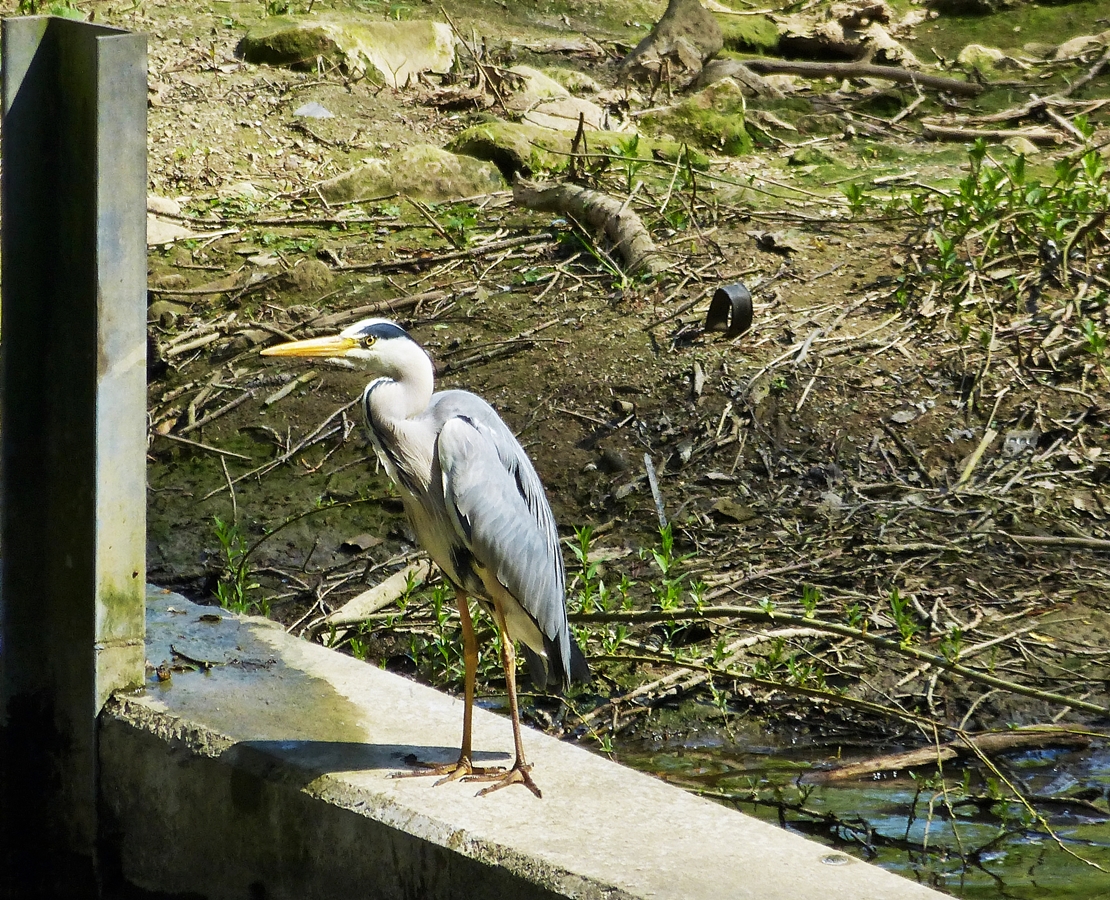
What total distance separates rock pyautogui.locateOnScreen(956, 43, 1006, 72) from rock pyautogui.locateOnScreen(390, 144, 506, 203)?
601cm

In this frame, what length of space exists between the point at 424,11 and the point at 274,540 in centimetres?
800

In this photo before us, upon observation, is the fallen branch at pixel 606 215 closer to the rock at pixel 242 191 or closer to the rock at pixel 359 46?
the rock at pixel 242 191

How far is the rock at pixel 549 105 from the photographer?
9578 mm

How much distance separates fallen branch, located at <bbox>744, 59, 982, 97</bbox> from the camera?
37.7 feet

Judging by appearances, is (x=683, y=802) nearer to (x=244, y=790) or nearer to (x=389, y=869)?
(x=389, y=869)

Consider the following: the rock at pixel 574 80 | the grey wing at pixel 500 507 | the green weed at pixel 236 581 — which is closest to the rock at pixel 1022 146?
the rock at pixel 574 80

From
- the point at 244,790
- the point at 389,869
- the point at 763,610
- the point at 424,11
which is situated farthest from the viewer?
the point at 424,11

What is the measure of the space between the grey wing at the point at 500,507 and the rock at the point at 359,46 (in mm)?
7491

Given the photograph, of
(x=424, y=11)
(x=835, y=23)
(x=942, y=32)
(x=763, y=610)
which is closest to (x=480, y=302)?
(x=763, y=610)

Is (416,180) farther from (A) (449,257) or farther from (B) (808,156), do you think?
(B) (808,156)

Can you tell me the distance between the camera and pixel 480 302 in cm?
705

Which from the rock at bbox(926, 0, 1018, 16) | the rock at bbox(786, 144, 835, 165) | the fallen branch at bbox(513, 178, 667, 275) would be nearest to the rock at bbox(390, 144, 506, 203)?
the fallen branch at bbox(513, 178, 667, 275)

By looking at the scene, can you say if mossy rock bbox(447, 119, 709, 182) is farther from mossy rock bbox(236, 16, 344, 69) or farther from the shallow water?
the shallow water

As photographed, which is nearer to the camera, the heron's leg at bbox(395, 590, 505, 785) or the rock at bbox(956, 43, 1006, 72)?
the heron's leg at bbox(395, 590, 505, 785)
